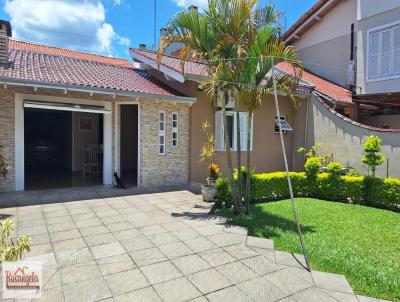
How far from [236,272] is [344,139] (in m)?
12.3

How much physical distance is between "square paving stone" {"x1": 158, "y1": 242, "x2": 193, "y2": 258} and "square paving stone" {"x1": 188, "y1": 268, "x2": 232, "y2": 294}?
2.94 ft

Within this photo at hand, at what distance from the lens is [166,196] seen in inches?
470

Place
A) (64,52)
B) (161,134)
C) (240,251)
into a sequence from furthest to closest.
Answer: (64,52) < (161,134) < (240,251)

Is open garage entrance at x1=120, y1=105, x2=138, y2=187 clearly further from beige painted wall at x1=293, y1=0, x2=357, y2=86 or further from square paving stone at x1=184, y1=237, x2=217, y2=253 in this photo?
beige painted wall at x1=293, y1=0, x2=357, y2=86

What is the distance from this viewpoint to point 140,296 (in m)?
4.80

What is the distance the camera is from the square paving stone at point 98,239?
6847 millimetres

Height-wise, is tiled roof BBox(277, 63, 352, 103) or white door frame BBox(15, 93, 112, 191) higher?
tiled roof BBox(277, 63, 352, 103)

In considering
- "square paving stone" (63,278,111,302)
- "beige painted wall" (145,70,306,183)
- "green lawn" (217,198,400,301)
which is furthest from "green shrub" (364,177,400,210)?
"square paving stone" (63,278,111,302)

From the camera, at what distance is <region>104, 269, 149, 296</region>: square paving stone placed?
16.3 feet

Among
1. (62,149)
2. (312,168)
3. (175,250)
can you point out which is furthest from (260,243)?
(62,149)

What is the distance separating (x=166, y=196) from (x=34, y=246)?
5.87 meters

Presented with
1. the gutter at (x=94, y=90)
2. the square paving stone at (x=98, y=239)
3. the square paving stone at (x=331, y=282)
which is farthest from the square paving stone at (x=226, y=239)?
the gutter at (x=94, y=90)

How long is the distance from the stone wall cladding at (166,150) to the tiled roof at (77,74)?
78cm

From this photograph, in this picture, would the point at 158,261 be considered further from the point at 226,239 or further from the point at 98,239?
the point at 226,239
